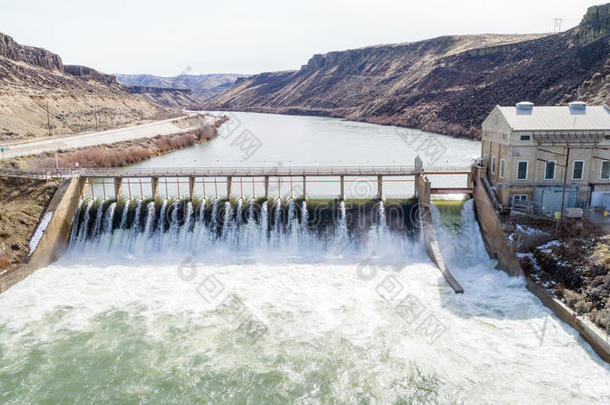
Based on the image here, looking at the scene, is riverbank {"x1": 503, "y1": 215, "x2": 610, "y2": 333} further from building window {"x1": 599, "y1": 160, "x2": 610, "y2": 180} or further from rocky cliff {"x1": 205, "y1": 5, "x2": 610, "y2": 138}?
rocky cliff {"x1": 205, "y1": 5, "x2": 610, "y2": 138}

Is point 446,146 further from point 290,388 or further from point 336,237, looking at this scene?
point 290,388

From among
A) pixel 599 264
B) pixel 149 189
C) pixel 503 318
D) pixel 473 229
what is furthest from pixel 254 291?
pixel 149 189

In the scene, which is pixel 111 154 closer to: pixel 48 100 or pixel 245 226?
pixel 245 226

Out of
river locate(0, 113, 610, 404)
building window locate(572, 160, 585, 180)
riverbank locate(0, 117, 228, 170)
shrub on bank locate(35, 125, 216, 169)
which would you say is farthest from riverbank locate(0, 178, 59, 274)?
building window locate(572, 160, 585, 180)

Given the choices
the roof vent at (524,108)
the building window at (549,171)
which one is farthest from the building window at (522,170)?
the roof vent at (524,108)

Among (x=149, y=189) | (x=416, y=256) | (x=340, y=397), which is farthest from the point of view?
(x=149, y=189)

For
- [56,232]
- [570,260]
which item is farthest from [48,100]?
[570,260]

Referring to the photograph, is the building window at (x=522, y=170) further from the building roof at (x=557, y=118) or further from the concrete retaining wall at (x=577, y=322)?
the concrete retaining wall at (x=577, y=322)
